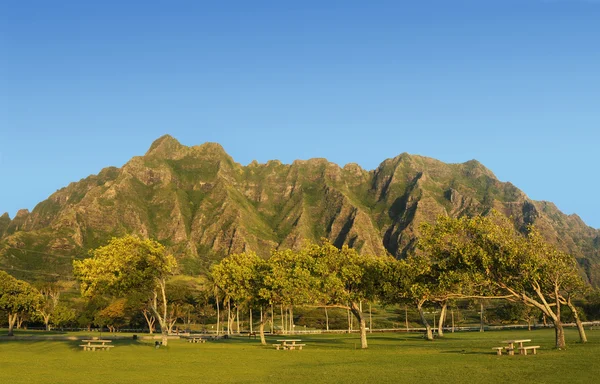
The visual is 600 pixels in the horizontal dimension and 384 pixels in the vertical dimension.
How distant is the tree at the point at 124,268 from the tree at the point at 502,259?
32.6 m

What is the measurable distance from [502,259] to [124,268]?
140ft

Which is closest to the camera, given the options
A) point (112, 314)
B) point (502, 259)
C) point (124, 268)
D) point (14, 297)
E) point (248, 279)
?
point (502, 259)

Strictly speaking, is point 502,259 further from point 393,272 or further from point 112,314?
point 112,314

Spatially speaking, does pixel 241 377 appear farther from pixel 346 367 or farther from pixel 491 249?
pixel 491 249

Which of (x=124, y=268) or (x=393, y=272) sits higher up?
(x=124, y=268)

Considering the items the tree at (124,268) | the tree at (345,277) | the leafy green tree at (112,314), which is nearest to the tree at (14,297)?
the leafy green tree at (112,314)

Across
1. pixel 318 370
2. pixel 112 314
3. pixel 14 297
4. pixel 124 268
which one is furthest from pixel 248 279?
pixel 112 314

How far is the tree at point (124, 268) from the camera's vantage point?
194 ft

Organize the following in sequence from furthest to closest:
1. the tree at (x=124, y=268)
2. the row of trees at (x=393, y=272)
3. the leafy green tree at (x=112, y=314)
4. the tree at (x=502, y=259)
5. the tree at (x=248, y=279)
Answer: the leafy green tree at (x=112, y=314)
the tree at (x=248, y=279)
the tree at (x=124, y=268)
the row of trees at (x=393, y=272)
the tree at (x=502, y=259)

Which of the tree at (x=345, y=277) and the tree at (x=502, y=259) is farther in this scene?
the tree at (x=345, y=277)

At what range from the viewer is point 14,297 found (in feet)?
326

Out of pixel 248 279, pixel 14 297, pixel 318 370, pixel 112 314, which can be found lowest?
pixel 112 314

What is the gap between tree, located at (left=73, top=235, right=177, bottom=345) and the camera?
59094 mm

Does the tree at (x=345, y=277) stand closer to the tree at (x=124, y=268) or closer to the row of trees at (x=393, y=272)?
the row of trees at (x=393, y=272)
